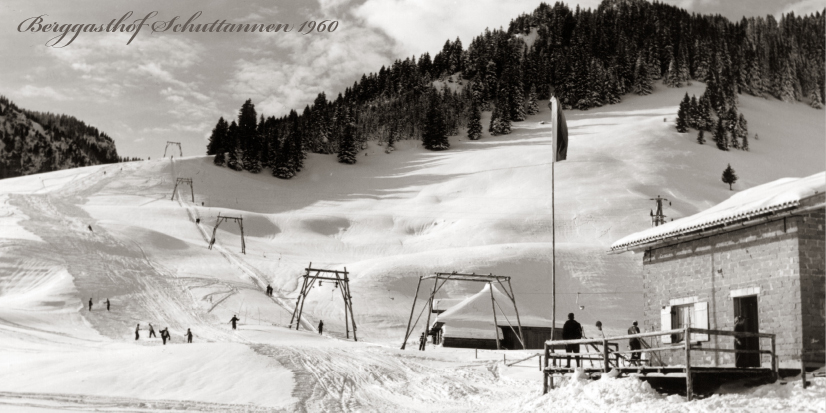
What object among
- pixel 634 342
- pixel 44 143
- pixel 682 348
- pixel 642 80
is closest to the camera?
pixel 682 348

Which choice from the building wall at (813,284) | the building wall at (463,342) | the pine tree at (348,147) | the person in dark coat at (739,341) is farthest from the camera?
the pine tree at (348,147)

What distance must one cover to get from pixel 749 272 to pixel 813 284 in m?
1.47

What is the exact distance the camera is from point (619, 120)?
346 feet

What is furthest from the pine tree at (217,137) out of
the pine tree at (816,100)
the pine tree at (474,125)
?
the pine tree at (816,100)

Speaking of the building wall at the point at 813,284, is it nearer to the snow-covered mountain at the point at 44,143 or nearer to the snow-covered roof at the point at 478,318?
the snow-covered roof at the point at 478,318

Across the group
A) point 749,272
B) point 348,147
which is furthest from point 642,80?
point 749,272

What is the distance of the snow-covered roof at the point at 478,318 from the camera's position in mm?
34469

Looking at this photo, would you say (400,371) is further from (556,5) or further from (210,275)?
(556,5)

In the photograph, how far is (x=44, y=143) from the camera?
166 metres

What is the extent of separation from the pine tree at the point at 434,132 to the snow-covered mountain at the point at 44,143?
9494 centimetres

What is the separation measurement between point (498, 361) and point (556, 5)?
15893 cm

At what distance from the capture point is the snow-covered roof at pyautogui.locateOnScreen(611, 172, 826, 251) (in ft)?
45.9

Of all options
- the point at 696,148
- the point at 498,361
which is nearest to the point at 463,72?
the point at 696,148

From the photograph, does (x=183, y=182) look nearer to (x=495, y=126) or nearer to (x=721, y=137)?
(x=495, y=126)
